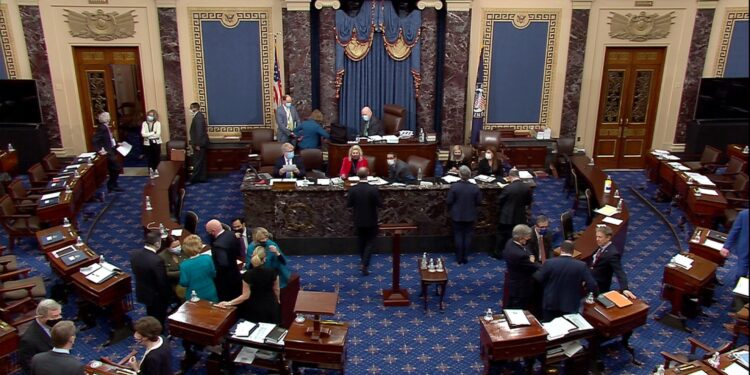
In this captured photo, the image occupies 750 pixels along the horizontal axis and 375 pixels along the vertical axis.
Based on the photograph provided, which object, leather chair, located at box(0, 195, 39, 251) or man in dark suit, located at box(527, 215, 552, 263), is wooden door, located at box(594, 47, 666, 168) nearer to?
man in dark suit, located at box(527, 215, 552, 263)

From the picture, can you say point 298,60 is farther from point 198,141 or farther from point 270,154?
point 198,141

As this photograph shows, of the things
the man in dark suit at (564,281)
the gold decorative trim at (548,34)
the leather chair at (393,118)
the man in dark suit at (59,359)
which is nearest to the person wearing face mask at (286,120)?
the leather chair at (393,118)

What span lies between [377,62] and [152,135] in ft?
14.9

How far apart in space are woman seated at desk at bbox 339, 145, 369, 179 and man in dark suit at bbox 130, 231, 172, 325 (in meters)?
3.45

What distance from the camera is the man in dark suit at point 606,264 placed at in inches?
252

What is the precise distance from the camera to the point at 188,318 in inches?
229

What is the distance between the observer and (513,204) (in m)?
8.55

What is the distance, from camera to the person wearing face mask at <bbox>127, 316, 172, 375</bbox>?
485 cm

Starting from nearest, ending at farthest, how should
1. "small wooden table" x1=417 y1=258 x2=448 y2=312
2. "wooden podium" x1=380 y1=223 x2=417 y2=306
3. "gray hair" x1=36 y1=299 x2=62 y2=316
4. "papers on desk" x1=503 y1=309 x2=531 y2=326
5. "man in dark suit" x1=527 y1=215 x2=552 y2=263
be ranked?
"gray hair" x1=36 y1=299 x2=62 y2=316
"papers on desk" x1=503 y1=309 x2=531 y2=326
"man in dark suit" x1=527 y1=215 x2=552 y2=263
"small wooden table" x1=417 y1=258 x2=448 y2=312
"wooden podium" x1=380 y1=223 x2=417 y2=306

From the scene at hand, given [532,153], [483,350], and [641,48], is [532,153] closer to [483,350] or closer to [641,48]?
[641,48]

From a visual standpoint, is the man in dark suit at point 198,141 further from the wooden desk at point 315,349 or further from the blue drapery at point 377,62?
the wooden desk at point 315,349

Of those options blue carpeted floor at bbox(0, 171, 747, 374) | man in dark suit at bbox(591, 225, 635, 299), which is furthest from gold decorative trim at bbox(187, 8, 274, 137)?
man in dark suit at bbox(591, 225, 635, 299)

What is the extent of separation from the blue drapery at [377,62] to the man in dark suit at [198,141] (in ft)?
8.86

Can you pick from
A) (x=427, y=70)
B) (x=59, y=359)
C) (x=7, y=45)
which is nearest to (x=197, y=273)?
(x=59, y=359)
